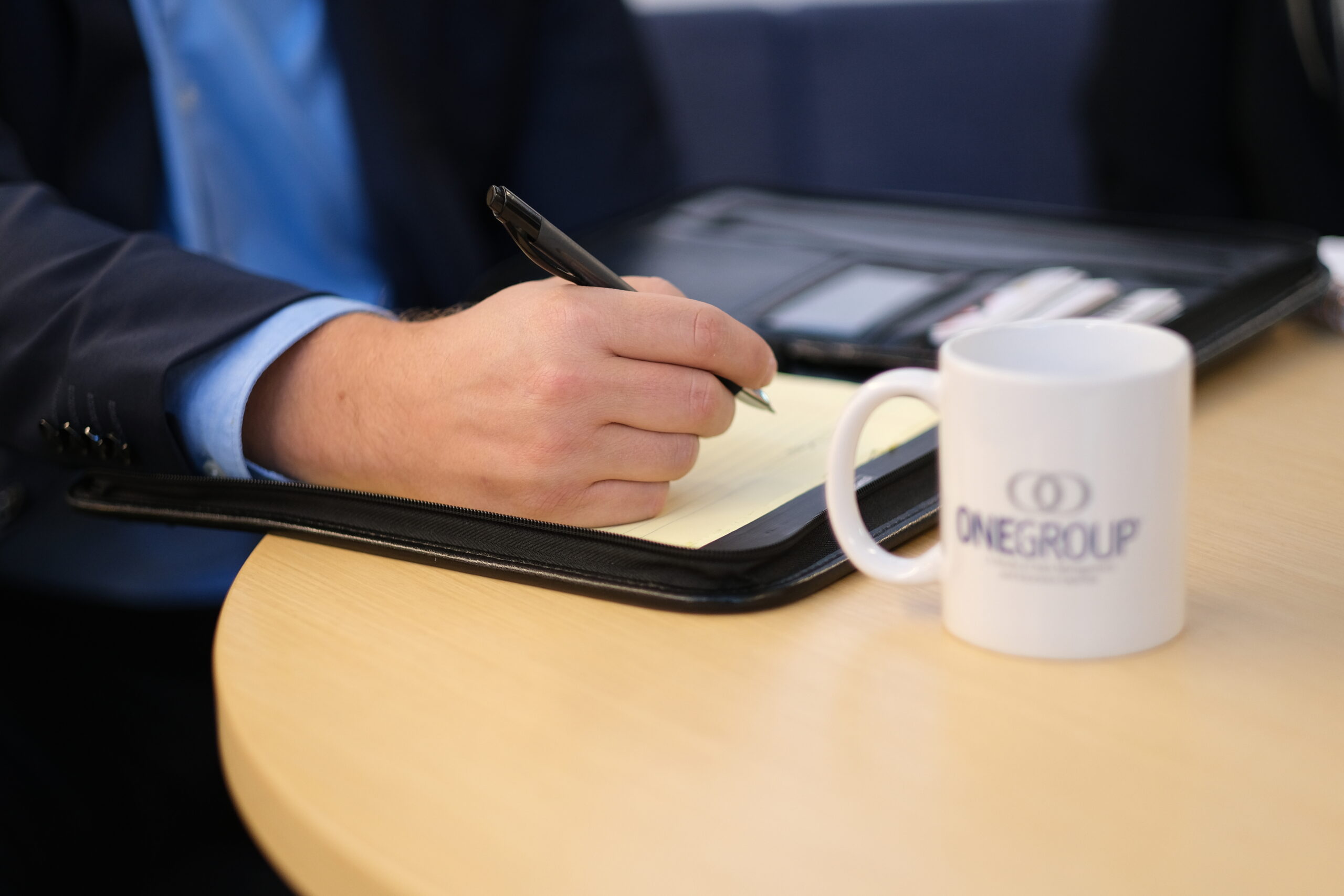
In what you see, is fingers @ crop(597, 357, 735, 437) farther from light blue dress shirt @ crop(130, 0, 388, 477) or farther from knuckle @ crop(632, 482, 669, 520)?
light blue dress shirt @ crop(130, 0, 388, 477)

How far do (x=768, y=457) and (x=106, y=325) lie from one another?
14.9 inches

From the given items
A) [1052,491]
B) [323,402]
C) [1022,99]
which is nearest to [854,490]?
[1052,491]

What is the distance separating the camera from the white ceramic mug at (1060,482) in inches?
15.4

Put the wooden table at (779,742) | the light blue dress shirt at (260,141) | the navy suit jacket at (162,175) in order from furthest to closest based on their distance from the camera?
1. the light blue dress shirt at (260,141)
2. the navy suit jacket at (162,175)
3. the wooden table at (779,742)

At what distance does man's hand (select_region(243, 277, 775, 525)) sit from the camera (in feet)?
1.77

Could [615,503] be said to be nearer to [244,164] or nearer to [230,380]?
[230,380]

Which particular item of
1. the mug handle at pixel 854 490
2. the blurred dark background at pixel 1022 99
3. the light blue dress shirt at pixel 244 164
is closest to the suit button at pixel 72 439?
the light blue dress shirt at pixel 244 164

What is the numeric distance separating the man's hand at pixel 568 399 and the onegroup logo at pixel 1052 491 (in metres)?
0.18

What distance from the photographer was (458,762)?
1.28 ft

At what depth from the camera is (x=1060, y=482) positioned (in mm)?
397

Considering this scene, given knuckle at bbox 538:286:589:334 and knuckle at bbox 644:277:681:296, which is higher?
knuckle at bbox 538:286:589:334

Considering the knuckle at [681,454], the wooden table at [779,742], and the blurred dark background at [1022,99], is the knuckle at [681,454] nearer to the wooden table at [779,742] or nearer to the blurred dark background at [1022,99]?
the wooden table at [779,742]

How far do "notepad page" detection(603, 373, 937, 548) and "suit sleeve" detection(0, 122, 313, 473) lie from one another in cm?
25

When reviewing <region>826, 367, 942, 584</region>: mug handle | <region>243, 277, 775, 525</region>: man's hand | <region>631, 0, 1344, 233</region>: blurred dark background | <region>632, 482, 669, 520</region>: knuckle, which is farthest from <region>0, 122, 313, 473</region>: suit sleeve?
<region>631, 0, 1344, 233</region>: blurred dark background
